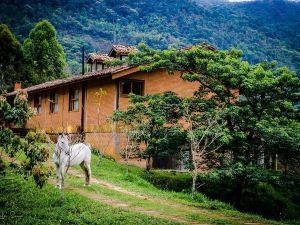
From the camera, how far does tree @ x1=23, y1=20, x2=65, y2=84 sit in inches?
1930

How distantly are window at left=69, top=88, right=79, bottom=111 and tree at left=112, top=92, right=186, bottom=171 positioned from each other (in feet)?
27.4

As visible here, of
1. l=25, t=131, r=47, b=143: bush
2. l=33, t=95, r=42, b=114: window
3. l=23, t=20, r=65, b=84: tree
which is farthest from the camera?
l=23, t=20, r=65, b=84: tree

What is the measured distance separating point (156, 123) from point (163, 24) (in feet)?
253

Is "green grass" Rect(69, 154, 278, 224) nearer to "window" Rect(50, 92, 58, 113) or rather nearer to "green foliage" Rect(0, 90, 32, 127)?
"green foliage" Rect(0, 90, 32, 127)

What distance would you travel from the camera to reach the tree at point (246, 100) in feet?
57.6

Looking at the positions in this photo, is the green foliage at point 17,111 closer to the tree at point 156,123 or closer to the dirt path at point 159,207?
the dirt path at point 159,207

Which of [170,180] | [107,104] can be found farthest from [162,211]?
[107,104]

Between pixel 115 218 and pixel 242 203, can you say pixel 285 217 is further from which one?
pixel 115 218

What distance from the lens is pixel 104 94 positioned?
2472 cm

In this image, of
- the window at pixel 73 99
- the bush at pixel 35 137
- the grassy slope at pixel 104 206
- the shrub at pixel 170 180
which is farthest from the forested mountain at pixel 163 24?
the bush at pixel 35 137

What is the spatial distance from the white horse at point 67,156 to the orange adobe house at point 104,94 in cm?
806

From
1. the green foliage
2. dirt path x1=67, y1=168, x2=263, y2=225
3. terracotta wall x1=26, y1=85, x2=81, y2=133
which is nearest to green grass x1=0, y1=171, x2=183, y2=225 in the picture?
dirt path x1=67, y1=168, x2=263, y2=225

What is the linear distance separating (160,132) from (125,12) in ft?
276

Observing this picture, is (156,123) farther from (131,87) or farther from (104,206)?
(104,206)
